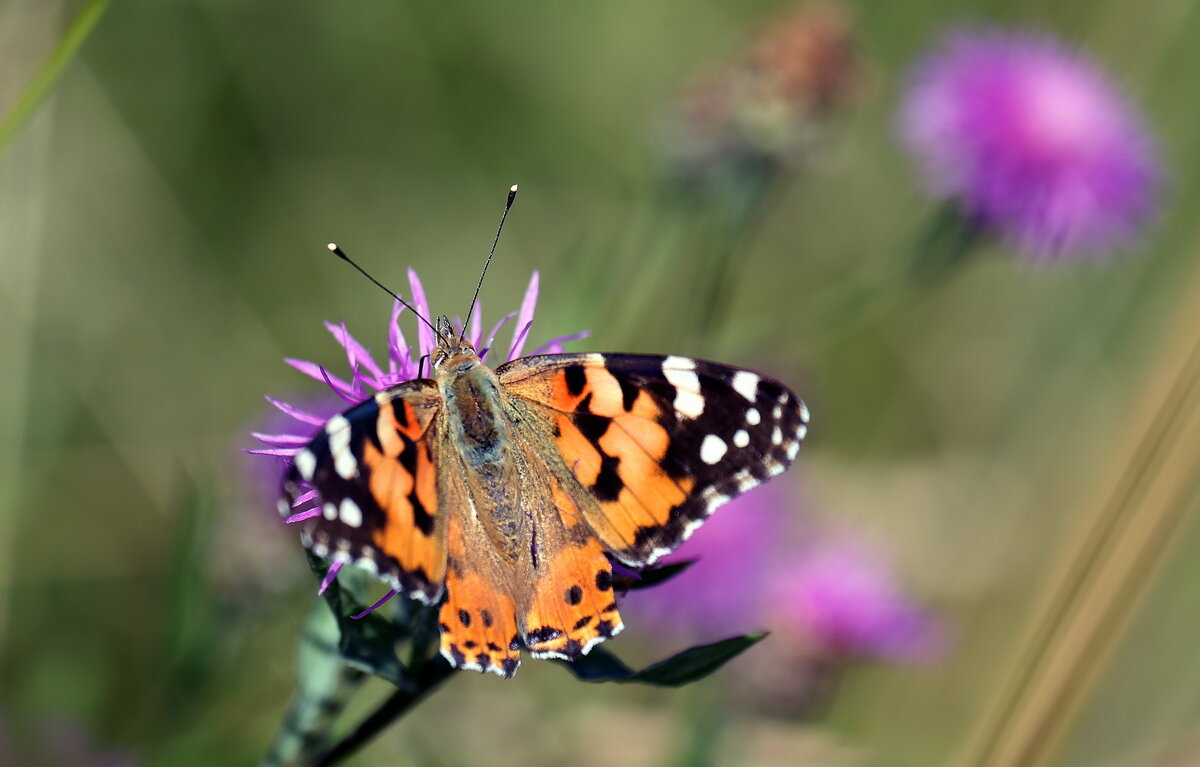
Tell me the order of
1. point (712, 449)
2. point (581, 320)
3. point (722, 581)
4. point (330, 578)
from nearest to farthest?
1. point (330, 578)
2. point (712, 449)
3. point (581, 320)
4. point (722, 581)

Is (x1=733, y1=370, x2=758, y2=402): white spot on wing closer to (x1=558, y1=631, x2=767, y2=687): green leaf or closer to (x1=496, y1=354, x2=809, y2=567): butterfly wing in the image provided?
(x1=496, y1=354, x2=809, y2=567): butterfly wing

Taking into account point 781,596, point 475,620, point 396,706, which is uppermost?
point 475,620

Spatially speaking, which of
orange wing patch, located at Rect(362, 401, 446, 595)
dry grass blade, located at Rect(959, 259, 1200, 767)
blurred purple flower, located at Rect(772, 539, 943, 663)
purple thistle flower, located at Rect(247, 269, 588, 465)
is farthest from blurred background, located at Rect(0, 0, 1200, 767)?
orange wing patch, located at Rect(362, 401, 446, 595)

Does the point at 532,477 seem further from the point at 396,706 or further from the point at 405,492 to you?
the point at 396,706

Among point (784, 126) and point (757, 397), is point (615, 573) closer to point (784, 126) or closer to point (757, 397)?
point (757, 397)

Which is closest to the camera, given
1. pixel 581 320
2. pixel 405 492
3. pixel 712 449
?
pixel 405 492

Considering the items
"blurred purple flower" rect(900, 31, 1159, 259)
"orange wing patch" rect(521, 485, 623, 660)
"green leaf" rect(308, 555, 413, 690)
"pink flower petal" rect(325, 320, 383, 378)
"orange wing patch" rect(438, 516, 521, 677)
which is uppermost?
"blurred purple flower" rect(900, 31, 1159, 259)

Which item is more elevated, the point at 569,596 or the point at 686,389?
the point at 686,389

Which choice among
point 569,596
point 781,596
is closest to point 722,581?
point 781,596
